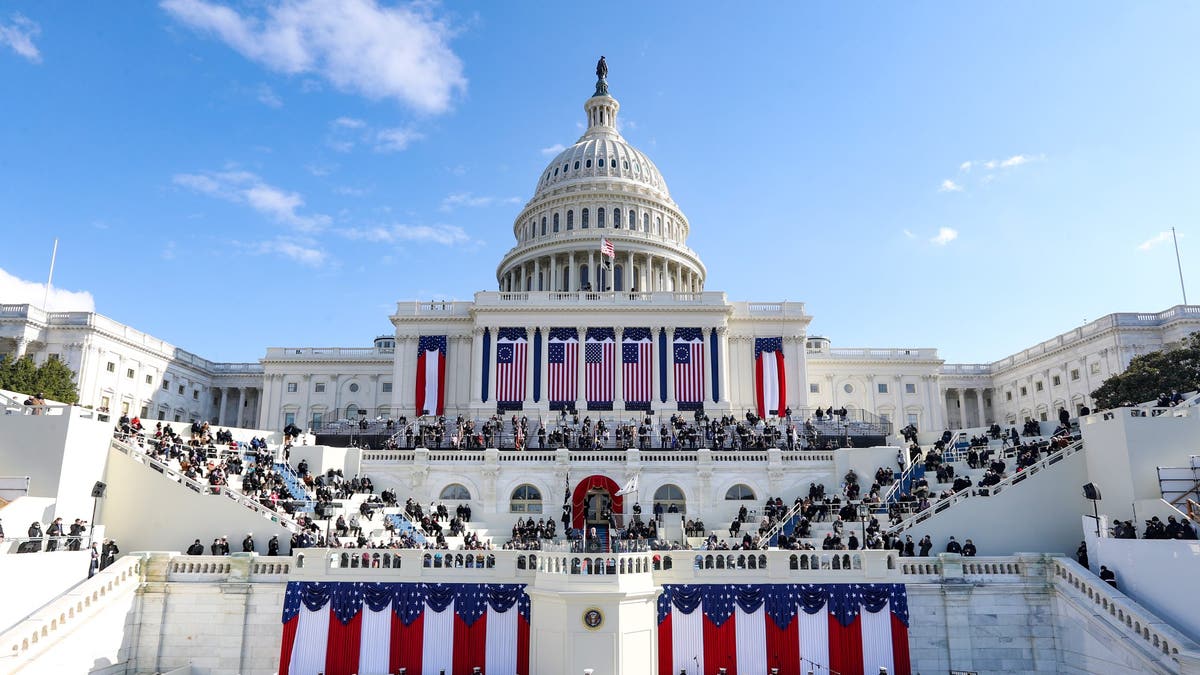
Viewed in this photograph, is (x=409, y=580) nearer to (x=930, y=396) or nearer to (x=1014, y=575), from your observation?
(x=1014, y=575)

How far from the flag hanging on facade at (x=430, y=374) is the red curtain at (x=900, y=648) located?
45996 mm

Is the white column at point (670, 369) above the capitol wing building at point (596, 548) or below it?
above

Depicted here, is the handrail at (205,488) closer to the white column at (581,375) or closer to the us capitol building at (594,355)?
the us capitol building at (594,355)

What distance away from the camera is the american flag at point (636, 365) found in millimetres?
67000

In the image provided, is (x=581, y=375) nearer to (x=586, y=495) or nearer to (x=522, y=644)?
(x=586, y=495)

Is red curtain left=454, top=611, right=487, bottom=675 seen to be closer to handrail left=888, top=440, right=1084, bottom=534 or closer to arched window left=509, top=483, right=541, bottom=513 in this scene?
handrail left=888, top=440, right=1084, bottom=534

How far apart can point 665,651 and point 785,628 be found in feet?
13.8

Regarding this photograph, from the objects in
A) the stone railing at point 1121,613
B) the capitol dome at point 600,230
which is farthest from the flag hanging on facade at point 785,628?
the capitol dome at point 600,230

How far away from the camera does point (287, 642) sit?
2853cm

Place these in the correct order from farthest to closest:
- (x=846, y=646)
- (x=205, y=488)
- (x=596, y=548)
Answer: (x=205, y=488), (x=846, y=646), (x=596, y=548)

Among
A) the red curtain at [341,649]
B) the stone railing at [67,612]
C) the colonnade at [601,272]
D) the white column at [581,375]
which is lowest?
the red curtain at [341,649]

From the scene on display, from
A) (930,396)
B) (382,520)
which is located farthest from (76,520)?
(930,396)

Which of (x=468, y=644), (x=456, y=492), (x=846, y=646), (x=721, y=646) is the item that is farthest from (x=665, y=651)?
(x=456, y=492)

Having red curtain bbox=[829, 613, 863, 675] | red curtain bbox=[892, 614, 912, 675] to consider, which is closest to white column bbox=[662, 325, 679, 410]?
red curtain bbox=[829, 613, 863, 675]
